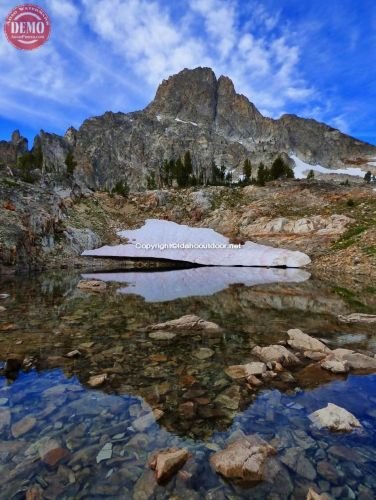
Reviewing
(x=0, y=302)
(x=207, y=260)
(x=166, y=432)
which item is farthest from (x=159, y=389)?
(x=207, y=260)

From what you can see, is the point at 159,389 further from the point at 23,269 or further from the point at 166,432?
the point at 23,269

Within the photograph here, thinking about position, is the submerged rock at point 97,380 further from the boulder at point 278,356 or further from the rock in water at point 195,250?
the rock in water at point 195,250

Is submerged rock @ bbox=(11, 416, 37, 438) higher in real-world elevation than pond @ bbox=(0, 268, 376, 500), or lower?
higher

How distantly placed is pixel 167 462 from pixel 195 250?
137ft

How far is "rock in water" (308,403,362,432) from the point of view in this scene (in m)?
6.11

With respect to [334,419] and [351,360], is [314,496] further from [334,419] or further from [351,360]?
[351,360]

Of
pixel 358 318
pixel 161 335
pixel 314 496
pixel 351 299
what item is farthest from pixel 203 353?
pixel 351 299

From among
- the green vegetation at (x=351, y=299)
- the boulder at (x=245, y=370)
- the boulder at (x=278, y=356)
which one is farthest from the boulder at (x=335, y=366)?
the green vegetation at (x=351, y=299)

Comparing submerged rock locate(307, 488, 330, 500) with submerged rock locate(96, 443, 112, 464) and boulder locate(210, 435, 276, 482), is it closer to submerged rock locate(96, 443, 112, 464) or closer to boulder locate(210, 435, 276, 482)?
boulder locate(210, 435, 276, 482)

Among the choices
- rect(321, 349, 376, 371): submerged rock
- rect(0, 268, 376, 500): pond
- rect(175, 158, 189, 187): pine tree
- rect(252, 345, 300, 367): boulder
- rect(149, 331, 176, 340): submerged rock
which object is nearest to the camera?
rect(0, 268, 376, 500): pond

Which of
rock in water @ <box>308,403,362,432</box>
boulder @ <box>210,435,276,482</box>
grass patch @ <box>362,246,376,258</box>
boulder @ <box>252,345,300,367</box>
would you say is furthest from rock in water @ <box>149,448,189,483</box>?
grass patch @ <box>362,246,376,258</box>

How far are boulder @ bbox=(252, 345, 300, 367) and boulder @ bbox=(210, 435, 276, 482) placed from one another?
374 centimetres

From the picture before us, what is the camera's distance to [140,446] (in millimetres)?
5566

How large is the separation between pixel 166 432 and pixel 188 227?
5241 centimetres
